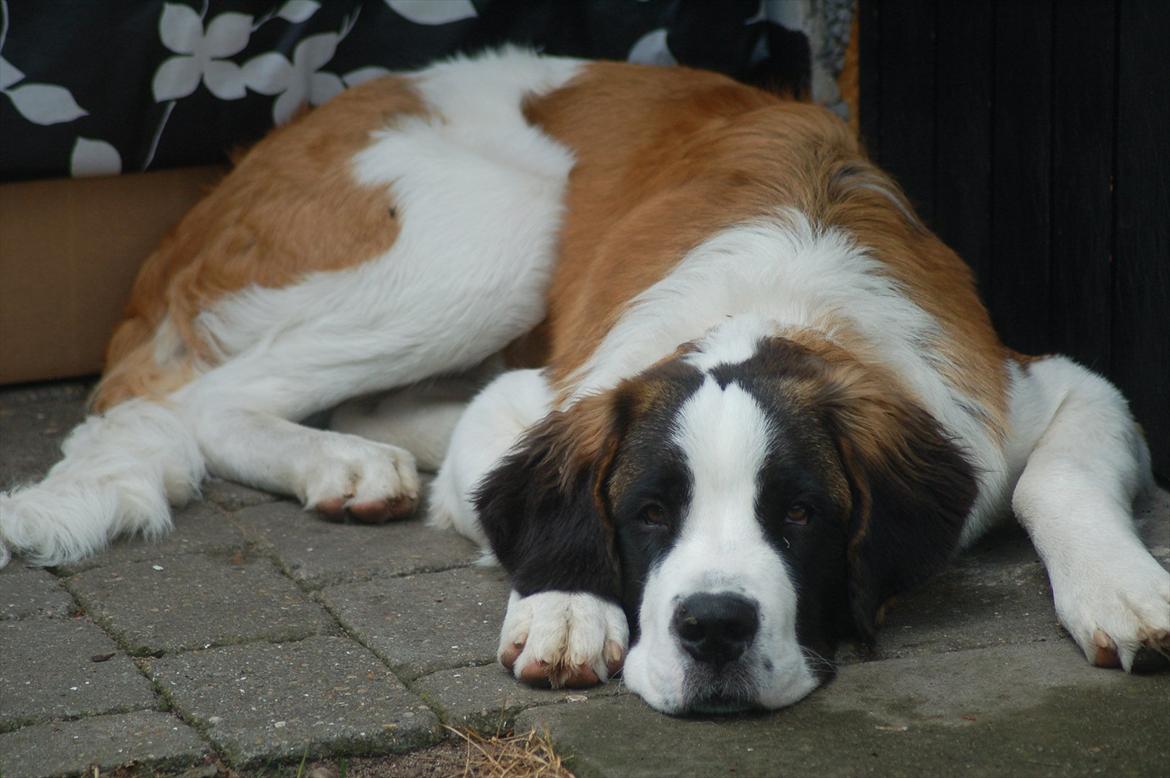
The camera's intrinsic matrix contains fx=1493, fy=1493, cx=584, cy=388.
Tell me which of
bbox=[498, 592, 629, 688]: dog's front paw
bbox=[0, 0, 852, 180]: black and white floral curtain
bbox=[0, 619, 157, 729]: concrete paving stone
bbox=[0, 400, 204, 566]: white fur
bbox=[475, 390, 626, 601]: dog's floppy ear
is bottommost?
bbox=[0, 400, 204, 566]: white fur

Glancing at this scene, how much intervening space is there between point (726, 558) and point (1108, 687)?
2.25 ft

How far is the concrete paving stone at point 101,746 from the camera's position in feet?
7.83

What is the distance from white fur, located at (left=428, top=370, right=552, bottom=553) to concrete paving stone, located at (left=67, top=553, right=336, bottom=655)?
44 cm

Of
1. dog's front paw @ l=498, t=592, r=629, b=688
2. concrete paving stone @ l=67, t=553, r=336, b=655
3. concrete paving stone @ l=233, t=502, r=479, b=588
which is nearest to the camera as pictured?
dog's front paw @ l=498, t=592, r=629, b=688

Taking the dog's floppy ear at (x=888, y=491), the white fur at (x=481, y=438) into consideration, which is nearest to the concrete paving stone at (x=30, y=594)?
the white fur at (x=481, y=438)

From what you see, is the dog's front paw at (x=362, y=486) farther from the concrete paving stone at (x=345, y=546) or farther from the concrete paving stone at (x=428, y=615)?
the concrete paving stone at (x=428, y=615)

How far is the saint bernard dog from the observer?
262 centimetres

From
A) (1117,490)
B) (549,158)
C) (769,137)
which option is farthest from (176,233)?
(1117,490)

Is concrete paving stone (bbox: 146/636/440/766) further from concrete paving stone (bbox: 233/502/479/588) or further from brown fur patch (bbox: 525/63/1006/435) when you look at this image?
brown fur patch (bbox: 525/63/1006/435)

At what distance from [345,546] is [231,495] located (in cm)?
59

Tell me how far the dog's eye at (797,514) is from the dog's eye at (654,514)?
0.70 feet

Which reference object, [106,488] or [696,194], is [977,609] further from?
[106,488]

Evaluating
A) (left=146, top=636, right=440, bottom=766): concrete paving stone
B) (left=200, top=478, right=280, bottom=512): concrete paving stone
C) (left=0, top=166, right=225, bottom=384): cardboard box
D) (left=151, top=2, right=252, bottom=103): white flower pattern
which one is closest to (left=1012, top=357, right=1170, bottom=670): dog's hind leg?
(left=146, top=636, right=440, bottom=766): concrete paving stone

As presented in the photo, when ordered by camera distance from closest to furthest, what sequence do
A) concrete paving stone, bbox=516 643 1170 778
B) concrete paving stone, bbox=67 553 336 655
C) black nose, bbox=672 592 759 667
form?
concrete paving stone, bbox=516 643 1170 778
black nose, bbox=672 592 759 667
concrete paving stone, bbox=67 553 336 655
